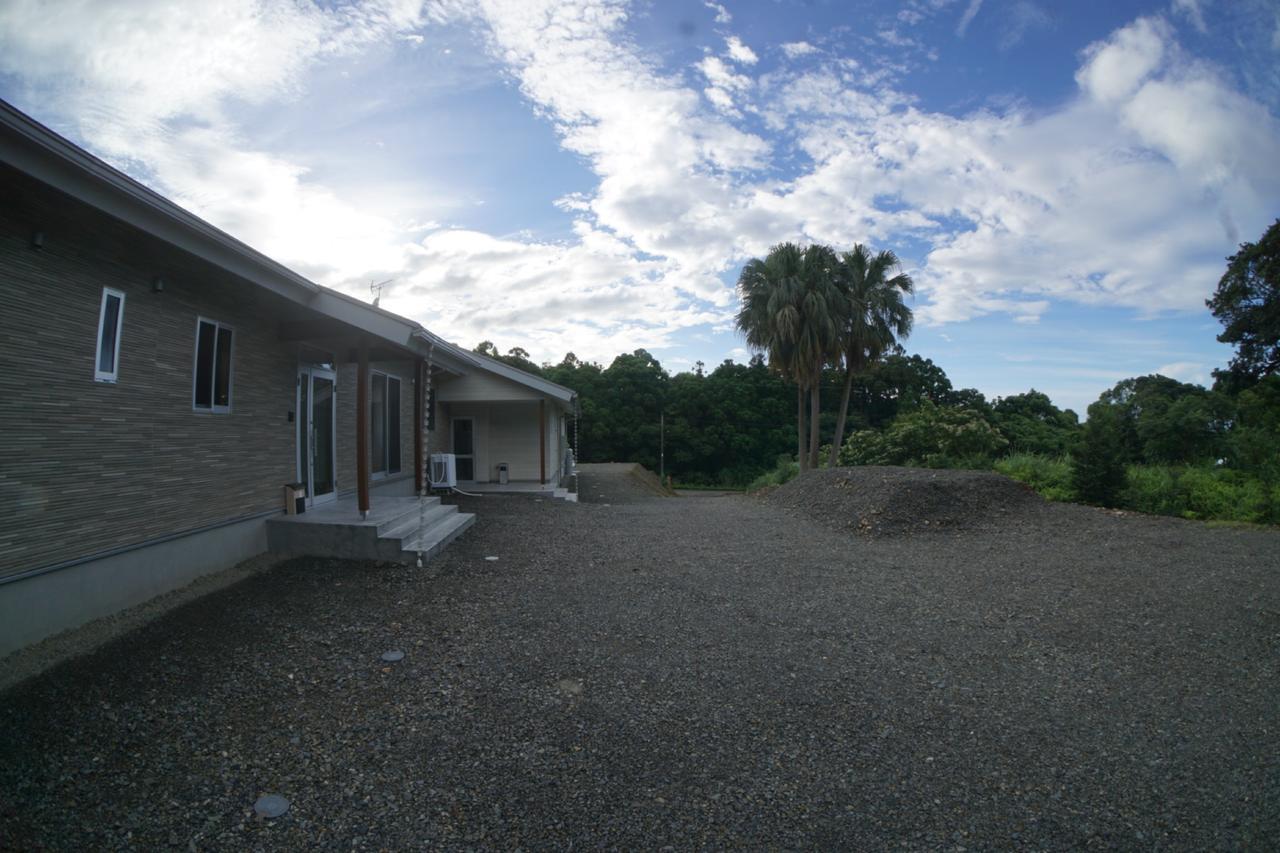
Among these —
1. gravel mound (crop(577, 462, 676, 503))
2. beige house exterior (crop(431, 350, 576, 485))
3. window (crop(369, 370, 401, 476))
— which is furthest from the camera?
gravel mound (crop(577, 462, 676, 503))

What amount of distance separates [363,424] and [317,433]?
1.75 m

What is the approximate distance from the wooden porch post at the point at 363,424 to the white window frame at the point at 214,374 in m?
1.24

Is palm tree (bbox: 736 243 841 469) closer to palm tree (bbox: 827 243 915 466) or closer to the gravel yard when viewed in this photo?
palm tree (bbox: 827 243 915 466)

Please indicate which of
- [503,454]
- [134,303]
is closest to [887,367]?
[503,454]

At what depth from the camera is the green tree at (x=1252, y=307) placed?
1864 centimetres

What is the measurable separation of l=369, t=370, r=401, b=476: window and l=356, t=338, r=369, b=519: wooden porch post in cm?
296

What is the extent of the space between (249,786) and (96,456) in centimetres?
337

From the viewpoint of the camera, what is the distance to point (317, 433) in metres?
8.91

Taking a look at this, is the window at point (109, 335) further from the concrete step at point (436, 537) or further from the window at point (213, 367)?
the concrete step at point (436, 537)

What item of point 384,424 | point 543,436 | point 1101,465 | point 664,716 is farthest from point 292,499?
point 1101,465

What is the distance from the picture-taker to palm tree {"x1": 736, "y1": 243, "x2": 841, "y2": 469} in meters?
19.9

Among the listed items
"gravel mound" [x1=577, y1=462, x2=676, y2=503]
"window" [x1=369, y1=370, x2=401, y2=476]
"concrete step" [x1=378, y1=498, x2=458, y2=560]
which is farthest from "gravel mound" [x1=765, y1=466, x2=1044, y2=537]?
"window" [x1=369, y1=370, x2=401, y2=476]

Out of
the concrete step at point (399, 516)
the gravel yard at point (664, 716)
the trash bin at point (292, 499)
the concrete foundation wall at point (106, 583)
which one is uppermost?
the trash bin at point (292, 499)

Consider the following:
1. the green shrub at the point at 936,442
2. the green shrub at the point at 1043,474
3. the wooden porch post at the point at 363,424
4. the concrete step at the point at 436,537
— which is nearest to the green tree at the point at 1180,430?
the green shrub at the point at 936,442
